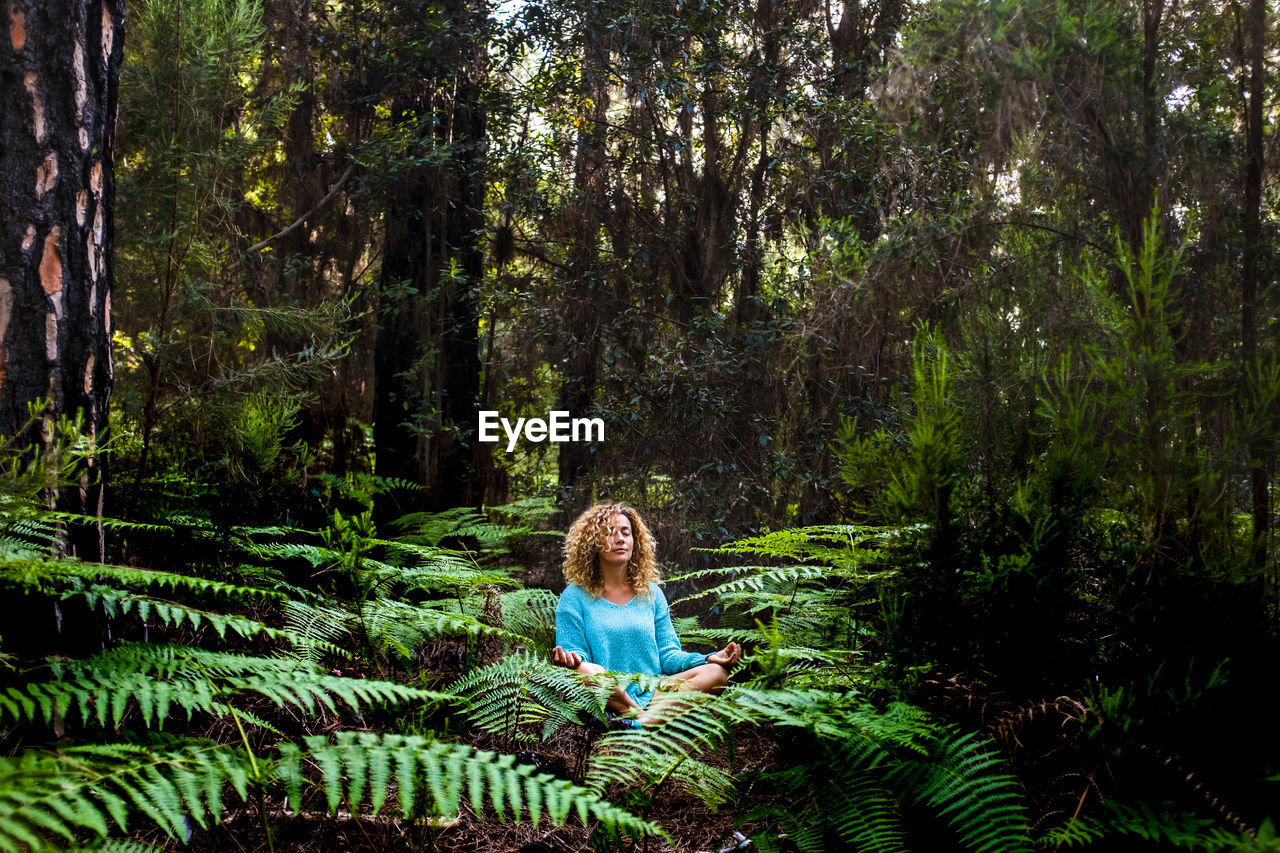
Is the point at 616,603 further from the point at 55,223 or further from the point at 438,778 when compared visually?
the point at 55,223

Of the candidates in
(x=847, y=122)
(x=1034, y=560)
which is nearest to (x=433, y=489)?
(x=847, y=122)

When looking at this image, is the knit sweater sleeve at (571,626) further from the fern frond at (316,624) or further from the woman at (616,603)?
the fern frond at (316,624)

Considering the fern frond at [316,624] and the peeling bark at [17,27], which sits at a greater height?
the peeling bark at [17,27]

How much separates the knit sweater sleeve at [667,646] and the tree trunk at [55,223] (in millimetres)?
2312

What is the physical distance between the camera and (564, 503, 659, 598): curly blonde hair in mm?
3906

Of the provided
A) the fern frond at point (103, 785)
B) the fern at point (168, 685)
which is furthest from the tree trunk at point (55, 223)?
the fern frond at point (103, 785)

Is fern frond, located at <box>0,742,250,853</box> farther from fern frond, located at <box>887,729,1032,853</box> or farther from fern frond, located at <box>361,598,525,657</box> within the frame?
fern frond, located at <box>887,729,1032,853</box>

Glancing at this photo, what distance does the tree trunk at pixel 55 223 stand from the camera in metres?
2.52

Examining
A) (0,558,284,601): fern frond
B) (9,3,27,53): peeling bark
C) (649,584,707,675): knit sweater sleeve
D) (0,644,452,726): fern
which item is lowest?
(649,584,707,675): knit sweater sleeve

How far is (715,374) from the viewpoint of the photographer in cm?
663

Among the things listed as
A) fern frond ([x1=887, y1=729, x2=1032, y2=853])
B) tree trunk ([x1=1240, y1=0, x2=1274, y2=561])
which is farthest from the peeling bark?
tree trunk ([x1=1240, y1=0, x2=1274, y2=561])

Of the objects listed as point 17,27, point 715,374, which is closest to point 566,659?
point 17,27

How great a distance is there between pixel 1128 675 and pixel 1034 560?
0.94ft

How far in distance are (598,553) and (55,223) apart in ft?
7.95
